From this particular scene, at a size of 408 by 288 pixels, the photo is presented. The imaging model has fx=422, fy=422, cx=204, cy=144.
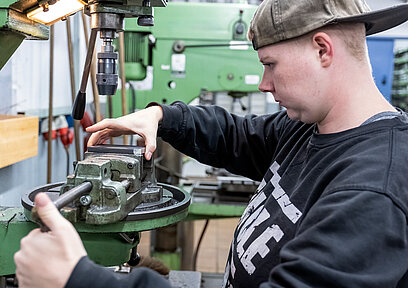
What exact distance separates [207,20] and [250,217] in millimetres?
1184

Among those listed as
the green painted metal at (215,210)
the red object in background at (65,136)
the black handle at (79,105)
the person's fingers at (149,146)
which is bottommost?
the green painted metal at (215,210)

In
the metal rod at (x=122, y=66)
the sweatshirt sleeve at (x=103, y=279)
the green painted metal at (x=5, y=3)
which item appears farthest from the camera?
the metal rod at (x=122, y=66)

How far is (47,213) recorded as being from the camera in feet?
1.88

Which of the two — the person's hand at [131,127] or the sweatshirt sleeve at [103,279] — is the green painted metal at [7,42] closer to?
the person's hand at [131,127]

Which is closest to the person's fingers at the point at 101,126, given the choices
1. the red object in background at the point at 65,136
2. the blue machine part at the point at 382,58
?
the red object in background at the point at 65,136

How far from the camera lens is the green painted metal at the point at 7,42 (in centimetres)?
91

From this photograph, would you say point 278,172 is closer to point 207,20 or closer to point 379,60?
point 207,20

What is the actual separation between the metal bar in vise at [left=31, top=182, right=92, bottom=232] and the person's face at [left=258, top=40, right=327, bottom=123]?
409 millimetres

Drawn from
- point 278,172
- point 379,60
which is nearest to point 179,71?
point 278,172

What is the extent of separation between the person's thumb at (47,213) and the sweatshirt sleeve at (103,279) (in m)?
0.06

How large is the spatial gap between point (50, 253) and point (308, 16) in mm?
574

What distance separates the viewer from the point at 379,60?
2398 millimetres

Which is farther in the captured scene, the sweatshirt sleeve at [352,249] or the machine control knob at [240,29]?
the machine control knob at [240,29]

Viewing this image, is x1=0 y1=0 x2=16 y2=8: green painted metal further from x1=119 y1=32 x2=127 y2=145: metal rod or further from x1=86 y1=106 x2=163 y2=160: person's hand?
x1=119 y1=32 x2=127 y2=145: metal rod
